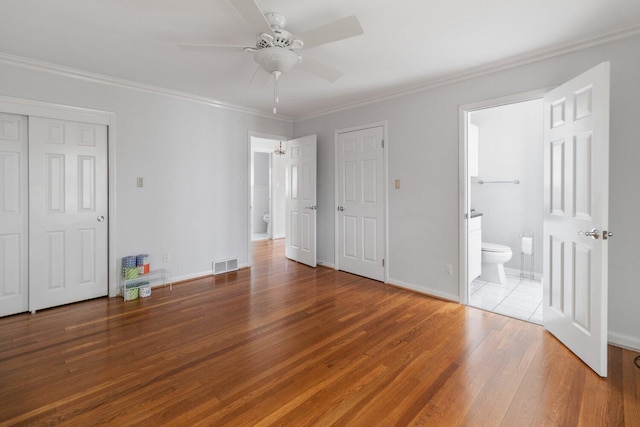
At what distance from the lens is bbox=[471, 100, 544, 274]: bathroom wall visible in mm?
4301

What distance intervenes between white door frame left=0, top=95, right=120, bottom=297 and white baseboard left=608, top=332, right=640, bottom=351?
4879 millimetres

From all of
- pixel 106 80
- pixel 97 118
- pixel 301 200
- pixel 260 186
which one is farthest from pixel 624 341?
pixel 260 186

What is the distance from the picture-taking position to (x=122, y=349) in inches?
95.7

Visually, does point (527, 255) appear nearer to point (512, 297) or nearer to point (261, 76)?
point (512, 297)

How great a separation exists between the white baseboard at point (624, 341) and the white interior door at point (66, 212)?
16.3 feet

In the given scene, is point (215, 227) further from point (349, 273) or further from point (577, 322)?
point (577, 322)

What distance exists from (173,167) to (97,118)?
946 mm

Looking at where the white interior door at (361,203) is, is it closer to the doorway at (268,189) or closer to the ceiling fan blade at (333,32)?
the ceiling fan blade at (333,32)

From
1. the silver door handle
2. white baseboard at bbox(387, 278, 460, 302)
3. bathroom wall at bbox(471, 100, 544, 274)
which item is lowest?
white baseboard at bbox(387, 278, 460, 302)

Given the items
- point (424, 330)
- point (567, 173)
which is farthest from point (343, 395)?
point (567, 173)

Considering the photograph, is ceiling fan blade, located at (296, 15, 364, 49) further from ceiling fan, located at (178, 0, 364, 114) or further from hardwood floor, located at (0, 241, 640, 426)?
hardwood floor, located at (0, 241, 640, 426)

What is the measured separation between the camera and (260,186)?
334 inches

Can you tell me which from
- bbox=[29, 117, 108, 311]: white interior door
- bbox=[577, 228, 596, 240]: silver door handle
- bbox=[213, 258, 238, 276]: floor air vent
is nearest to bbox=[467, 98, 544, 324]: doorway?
bbox=[577, 228, 596, 240]: silver door handle

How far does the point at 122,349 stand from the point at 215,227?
2297 mm
